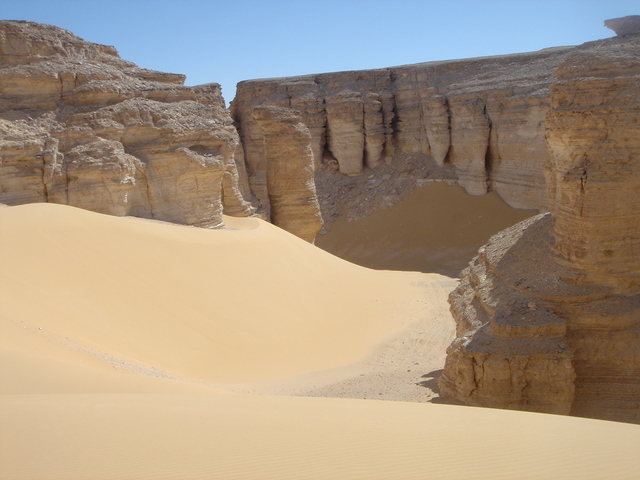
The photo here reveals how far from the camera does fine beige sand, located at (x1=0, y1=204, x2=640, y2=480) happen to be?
434cm

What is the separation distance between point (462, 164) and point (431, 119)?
2750 millimetres

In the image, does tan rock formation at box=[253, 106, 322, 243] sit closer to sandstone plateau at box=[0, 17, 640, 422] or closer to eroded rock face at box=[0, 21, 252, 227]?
sandstone plateau at box=[0, 17, 640, 422]

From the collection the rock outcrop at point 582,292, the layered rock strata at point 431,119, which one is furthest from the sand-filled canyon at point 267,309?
the layered rock strata at point 431,119

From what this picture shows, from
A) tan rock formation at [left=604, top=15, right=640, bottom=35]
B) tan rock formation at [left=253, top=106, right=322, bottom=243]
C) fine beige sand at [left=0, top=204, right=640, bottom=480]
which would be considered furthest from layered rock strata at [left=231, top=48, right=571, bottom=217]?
fine beige sand at [left=0, top=204, right=640, bottom=480]

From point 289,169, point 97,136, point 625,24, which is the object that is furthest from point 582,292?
point 625,24

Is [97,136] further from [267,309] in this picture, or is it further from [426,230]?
[426,230]

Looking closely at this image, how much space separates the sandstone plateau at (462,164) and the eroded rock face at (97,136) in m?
0.03

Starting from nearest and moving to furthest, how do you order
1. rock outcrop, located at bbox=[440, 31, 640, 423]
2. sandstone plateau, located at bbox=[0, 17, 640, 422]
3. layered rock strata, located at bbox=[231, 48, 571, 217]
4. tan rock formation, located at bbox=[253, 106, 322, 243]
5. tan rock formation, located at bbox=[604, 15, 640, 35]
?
rock outcrop, located at bbox=[440, 31, 640, 423], sandstone plateau, located at bbox=[0, 17, 640, 422], tan rock formation, located at bbox=[604, 15, 640, 35], tan rock formation, located at bbox=[253, 106, 322, 243], layered rock strata, located at bbox=[231, 48, 571, 217]

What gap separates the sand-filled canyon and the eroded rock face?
0.05 metres

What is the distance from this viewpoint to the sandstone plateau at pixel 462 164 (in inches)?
Result: 299

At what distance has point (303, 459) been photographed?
4328 millimetres

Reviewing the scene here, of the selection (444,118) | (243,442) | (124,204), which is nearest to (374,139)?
(444,118)

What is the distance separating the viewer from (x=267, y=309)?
42.1ft

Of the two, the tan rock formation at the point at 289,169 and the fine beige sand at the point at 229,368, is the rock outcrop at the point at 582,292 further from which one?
the tan rock formation at the point at 289,169
